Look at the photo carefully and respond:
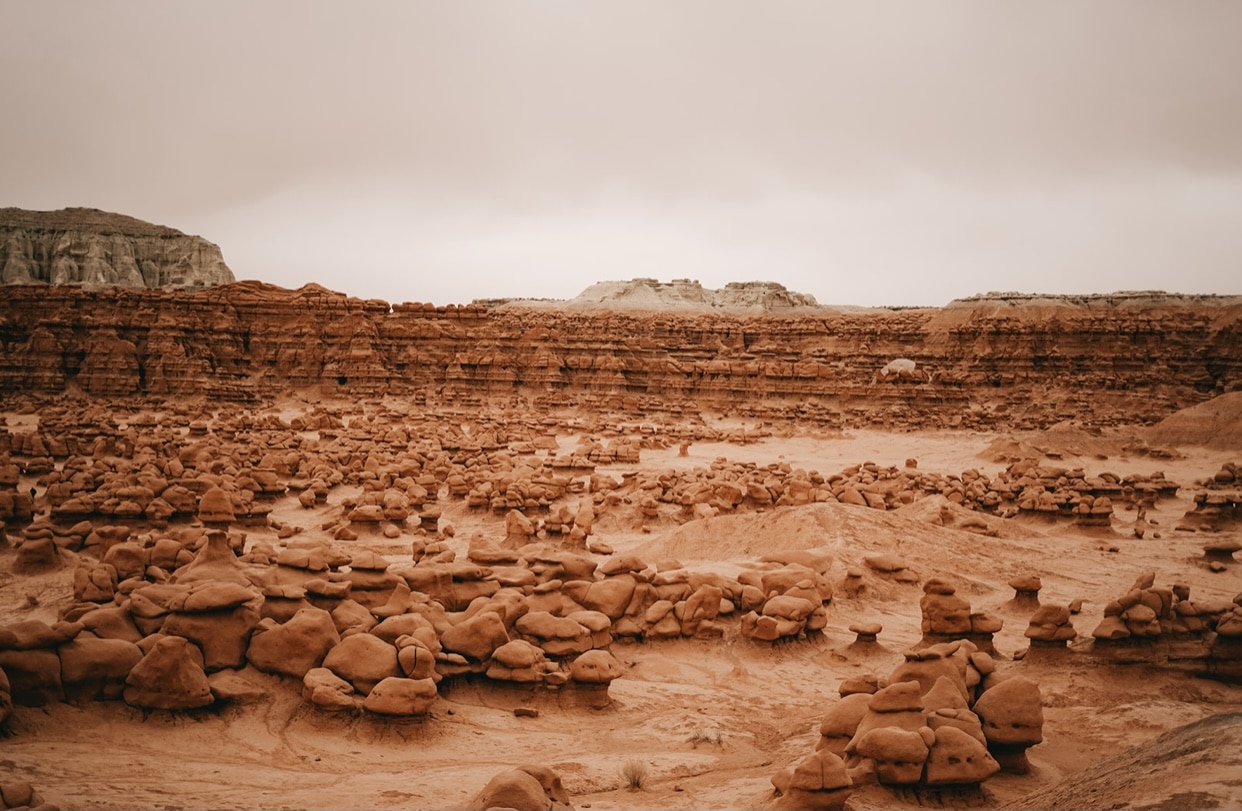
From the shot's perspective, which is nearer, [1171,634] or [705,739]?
[705,739]

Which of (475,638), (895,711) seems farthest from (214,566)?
(895,711)

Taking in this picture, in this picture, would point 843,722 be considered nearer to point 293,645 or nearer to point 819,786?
point 819,786

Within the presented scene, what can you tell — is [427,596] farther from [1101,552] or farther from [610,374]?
[610,374]

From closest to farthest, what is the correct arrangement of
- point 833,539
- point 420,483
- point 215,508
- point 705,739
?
point 705,739 < point 215,508 < point 833,539 < point 420,483

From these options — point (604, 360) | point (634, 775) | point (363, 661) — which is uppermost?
point (604, 360)

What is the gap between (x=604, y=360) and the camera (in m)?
47.7

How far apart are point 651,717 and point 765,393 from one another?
3735 centimetres

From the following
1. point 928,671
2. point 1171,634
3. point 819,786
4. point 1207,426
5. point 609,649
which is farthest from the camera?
point 1207,426

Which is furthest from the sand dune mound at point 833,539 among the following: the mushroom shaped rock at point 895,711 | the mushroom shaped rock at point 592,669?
the mushroom shaped rock at point 895,711

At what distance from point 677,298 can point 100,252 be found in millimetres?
44880

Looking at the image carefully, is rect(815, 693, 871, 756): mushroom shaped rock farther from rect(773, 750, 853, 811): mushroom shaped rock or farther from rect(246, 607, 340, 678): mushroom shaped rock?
rect(246, 607, 340, 678): mushroom shaped rock

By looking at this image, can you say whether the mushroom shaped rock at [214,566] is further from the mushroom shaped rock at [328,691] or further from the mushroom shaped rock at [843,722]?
the mushroom shaped rock at [843,722]

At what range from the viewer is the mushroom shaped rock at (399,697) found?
7.50m

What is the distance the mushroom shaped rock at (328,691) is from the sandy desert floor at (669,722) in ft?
0.41
